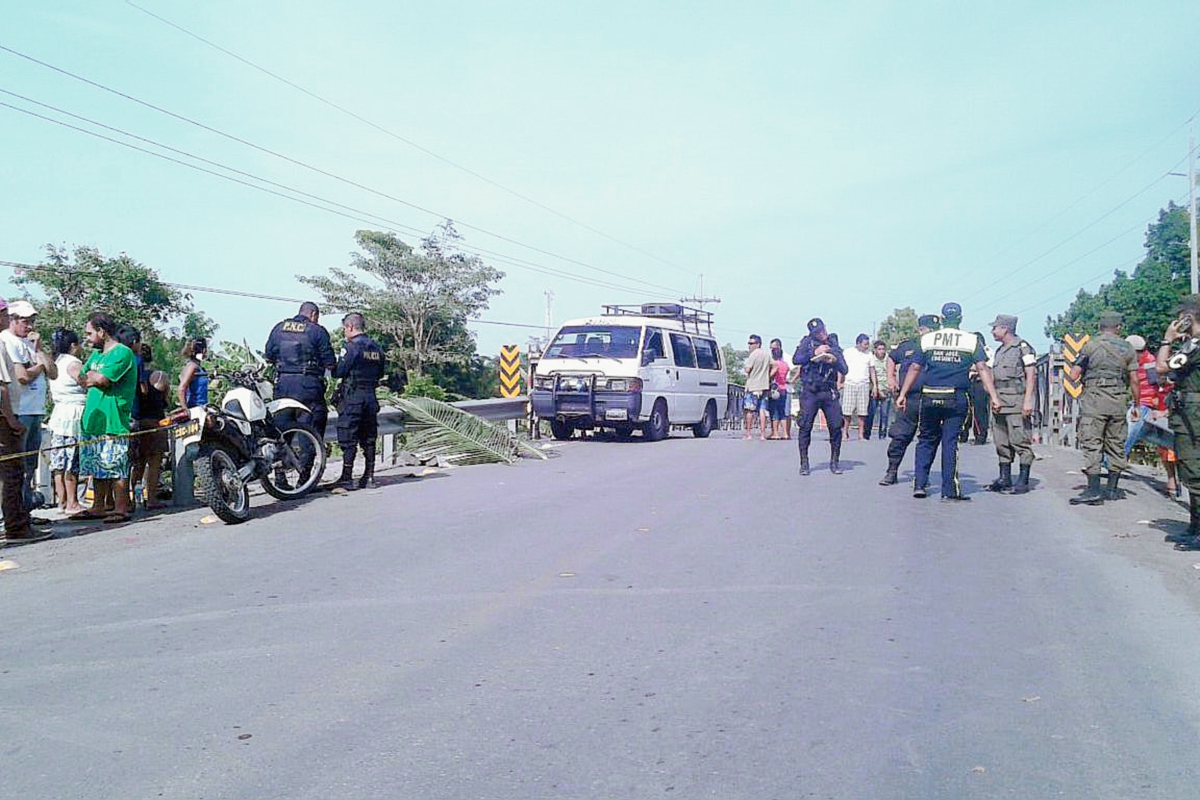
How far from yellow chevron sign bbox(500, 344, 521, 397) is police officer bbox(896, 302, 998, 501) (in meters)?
12.9

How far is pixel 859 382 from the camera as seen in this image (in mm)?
19281

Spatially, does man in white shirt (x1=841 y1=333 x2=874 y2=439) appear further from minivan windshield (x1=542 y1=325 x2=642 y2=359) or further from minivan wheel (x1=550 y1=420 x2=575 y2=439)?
minivan wheel (x1=550 y1=420 x2=575 y2=439)

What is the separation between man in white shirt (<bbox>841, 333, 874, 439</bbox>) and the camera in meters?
19.3

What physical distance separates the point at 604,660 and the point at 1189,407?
17.5ft

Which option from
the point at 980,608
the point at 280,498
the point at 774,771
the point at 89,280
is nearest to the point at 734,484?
the point at 280,498

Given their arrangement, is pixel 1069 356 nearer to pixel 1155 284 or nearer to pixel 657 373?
pixel 657 373

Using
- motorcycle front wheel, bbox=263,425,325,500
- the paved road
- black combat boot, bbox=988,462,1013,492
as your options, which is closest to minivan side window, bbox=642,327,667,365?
black combat boot, bbox=988,462,1013,492

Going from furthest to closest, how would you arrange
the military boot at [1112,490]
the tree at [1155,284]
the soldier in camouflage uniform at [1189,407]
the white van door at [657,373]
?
the tree at [1155,284] < the white van door at [657,373] < the military boot at [1112,490] < the soldier in camouflage uniform at [1189,407]

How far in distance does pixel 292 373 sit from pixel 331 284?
31402 mm

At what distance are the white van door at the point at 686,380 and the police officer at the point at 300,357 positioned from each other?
9.00 m

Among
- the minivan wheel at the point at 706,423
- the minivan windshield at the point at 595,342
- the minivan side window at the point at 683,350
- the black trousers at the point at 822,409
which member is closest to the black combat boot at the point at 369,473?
the black trousers at the point at 822,409

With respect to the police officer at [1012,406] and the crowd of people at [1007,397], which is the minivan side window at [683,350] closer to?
the crowd of people at [1007,397]

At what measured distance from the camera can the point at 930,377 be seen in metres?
10.7

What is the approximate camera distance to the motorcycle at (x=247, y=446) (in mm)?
9172
